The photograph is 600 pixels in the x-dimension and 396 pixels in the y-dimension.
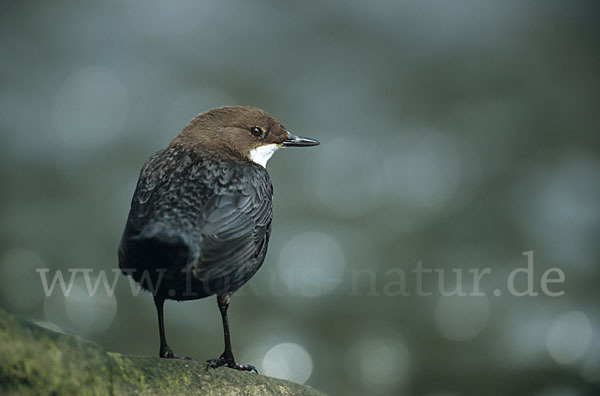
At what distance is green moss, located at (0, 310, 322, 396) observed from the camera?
2318mm

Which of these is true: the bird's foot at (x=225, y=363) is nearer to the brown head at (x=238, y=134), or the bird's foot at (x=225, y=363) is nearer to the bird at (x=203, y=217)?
the bird at (x=203, y=217)

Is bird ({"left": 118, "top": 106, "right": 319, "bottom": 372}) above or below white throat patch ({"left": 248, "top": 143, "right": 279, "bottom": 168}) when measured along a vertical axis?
below

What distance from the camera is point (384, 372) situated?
7004 millimetres

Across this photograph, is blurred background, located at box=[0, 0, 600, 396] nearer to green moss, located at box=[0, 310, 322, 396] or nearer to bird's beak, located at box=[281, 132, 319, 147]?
bird's beak, located at box=[281, 132, 319, 147]

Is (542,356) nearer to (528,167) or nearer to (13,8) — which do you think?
(528,167)

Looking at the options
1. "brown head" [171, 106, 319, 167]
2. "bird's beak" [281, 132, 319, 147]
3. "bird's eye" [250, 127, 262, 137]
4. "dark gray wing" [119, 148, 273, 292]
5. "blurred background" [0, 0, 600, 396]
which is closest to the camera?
"dark gray wing" [119, 148, 273, 292]

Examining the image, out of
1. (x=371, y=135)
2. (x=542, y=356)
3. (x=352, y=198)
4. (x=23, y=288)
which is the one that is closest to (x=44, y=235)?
(x=23, y=288)

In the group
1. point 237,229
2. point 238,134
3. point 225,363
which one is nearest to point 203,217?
point 237,229

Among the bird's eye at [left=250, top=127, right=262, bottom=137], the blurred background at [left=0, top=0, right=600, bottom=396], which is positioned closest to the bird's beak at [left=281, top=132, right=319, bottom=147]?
the bird's eye at [left=250, top=127, right=262, bottom=137]

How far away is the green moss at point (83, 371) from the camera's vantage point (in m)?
2.32

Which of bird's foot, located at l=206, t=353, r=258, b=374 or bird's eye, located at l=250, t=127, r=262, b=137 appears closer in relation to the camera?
bird's foot, located at l=206, t=353, r=258, b=374

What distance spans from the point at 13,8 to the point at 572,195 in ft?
29.5

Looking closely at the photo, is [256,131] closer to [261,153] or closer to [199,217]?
[261,153]

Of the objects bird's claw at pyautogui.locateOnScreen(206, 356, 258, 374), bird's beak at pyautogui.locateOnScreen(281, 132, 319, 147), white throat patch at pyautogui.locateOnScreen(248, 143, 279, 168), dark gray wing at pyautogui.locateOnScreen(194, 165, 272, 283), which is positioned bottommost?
bird's claw at pyautogui.locateOnScreen(206, 356, 258, 374)
